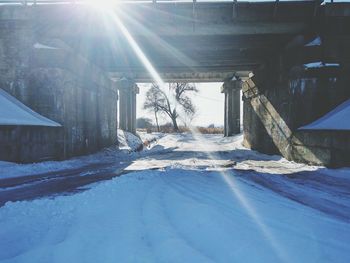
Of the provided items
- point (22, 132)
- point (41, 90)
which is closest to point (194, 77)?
point (41, 90)

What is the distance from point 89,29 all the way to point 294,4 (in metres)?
9.66

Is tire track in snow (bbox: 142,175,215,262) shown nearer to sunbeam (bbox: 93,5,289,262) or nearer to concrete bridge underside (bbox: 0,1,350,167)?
sunbeam (bbox: 93,5,289,262)

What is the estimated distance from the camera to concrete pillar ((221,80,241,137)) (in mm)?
34219

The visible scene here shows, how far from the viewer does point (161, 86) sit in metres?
58.3

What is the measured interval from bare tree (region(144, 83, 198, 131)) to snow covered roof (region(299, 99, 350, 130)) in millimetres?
44129

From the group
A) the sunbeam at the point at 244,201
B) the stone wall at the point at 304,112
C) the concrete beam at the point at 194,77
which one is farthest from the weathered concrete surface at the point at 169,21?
the concrete beam at the point at 194,77

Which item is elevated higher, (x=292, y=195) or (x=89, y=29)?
(x=89, y=29)

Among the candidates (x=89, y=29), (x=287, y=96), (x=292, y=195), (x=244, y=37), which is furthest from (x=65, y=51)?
(x=292, y=195)

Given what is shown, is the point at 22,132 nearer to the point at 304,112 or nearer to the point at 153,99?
the point at 304,112

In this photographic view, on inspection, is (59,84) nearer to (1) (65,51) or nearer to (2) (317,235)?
(1) (65,51)

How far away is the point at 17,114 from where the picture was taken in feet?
39.7

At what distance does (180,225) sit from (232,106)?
31.1 metres

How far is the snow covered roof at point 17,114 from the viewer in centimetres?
1151

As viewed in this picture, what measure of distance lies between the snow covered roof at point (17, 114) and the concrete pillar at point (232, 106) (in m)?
24.0
